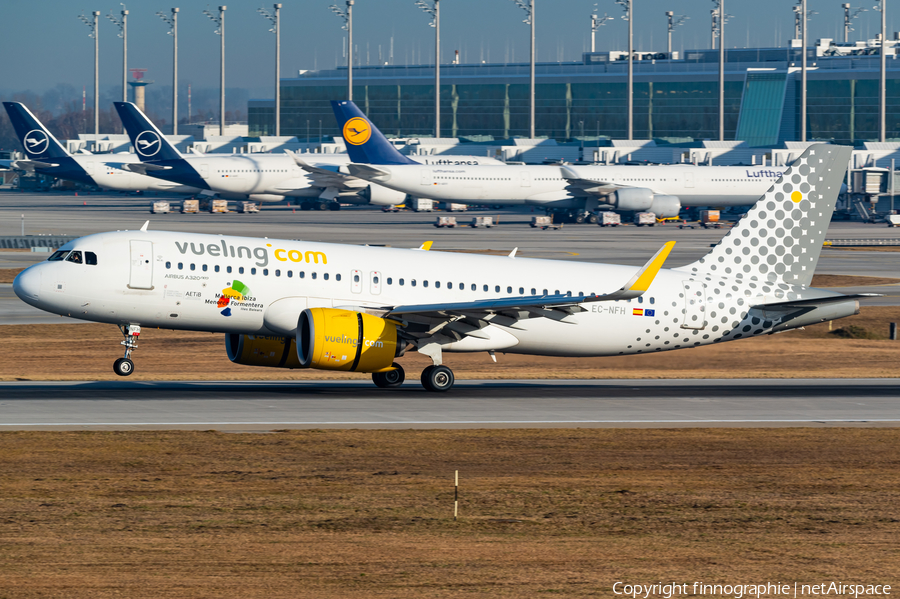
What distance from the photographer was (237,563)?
56.6ft

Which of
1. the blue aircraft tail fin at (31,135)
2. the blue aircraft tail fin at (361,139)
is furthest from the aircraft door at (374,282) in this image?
the blue aircraft tail fin at (31,135)

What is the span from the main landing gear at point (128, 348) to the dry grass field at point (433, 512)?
299 inches

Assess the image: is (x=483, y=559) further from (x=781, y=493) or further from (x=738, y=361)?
(x=738, y=361)

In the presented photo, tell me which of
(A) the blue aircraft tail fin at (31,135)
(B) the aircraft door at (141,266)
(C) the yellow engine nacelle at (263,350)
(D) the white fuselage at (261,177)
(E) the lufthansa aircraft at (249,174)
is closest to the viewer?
(B) the aircraft door at (141,266)

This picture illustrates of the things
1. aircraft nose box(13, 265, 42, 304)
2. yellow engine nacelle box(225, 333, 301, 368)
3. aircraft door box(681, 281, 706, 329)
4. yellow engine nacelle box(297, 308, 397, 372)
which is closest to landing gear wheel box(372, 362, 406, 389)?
yellow engine nacelle box(225, 333, 301, 368)

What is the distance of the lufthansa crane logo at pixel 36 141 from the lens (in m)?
146

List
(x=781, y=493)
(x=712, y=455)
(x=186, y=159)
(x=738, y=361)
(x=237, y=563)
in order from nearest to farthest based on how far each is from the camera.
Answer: (x=237, y=563), (x=781, y=493), (x=712, y=455), (x=738, y=361), (x=186, y=159)

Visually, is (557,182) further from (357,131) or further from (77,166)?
(77,166)

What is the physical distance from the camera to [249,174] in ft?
479

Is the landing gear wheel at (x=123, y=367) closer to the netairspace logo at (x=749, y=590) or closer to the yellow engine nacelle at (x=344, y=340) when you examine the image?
the yellow engine nacelle at (x=344, y=340)

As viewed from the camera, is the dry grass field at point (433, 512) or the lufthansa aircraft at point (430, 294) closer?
the dry grass field at point (433, 512)

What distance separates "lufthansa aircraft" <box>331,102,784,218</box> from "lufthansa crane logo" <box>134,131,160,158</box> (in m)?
26.5

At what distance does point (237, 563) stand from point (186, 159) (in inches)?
5157

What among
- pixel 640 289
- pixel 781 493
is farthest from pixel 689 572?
pixel 640 289
